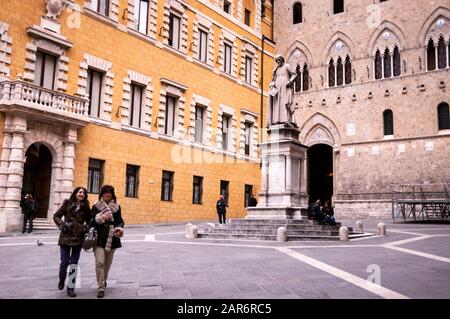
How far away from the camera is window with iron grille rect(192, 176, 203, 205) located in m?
27.1

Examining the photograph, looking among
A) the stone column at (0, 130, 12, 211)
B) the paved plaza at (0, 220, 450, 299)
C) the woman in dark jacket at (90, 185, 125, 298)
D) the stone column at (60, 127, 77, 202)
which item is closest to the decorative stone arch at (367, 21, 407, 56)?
the stone column at (60, 127, 77, 202)

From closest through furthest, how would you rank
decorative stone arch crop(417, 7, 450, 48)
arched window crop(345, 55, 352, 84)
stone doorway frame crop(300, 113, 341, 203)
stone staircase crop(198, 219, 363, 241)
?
stone staircase crop(198, 219, 363, 241), decorative stone arch crop(417, 7, 450, 48), stone doorway frame crop(300, 113, 341, 203), arched window crop(345, 55, 352, 84)

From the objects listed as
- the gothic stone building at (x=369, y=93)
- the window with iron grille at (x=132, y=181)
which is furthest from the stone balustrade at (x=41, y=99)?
the gothic stone building at (x=369, y=93)

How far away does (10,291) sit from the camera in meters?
6.52

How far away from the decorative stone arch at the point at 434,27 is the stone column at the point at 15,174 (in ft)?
88.2

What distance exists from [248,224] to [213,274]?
26.5 feet

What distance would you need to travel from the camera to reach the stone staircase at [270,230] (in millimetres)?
14812

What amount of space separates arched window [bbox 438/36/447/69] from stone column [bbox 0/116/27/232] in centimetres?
2690

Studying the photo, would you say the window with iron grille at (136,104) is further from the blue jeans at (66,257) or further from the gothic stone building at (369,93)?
the blue jeans at (66,257)

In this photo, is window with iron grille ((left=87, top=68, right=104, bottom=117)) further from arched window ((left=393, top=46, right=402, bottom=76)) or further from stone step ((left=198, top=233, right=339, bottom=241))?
arched window ((left=393, top=46, right=402, bottom=76))

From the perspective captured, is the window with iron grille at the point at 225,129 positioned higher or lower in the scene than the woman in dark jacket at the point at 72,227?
higher

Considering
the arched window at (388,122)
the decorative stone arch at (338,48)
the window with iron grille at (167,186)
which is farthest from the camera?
the decorative stone arch at (338,48)
